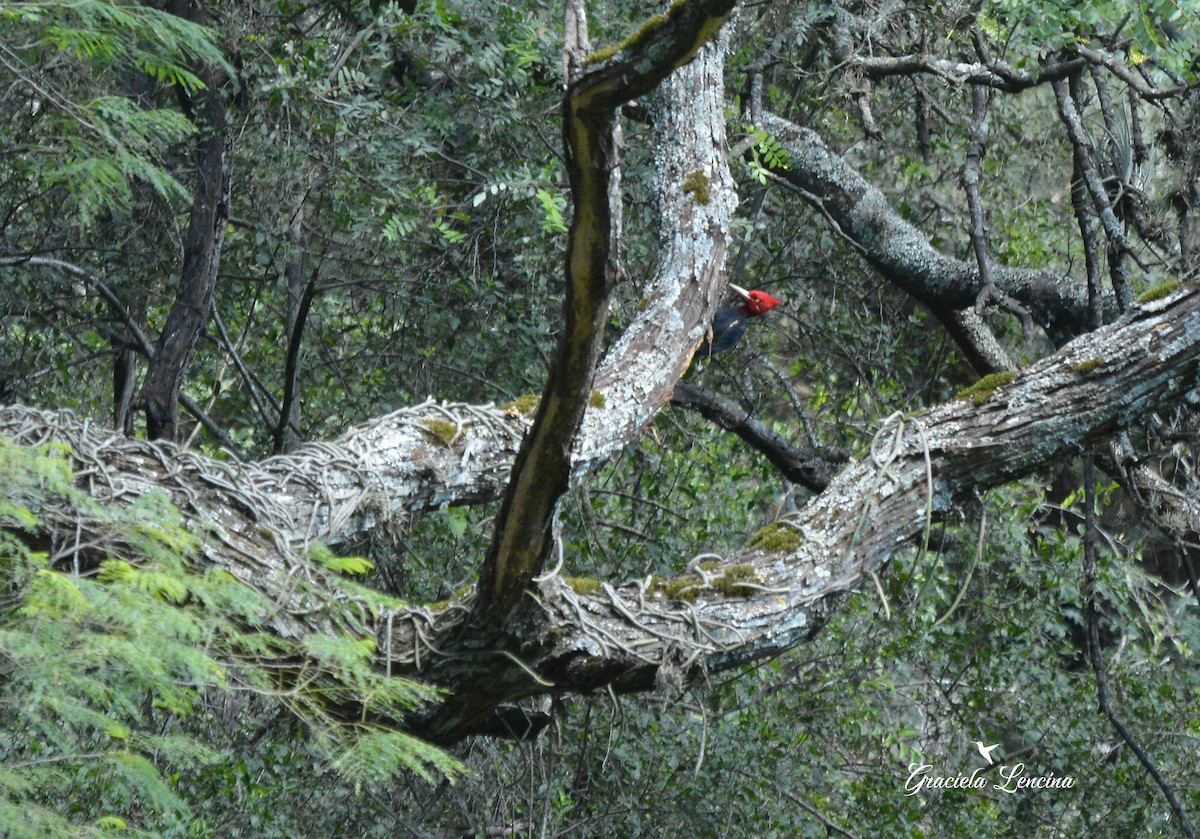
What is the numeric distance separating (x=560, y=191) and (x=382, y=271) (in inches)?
51.7

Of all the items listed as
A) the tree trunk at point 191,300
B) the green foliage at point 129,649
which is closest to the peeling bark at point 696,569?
the green foliage at point 129,649

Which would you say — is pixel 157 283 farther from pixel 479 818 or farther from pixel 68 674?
pixel 68 674

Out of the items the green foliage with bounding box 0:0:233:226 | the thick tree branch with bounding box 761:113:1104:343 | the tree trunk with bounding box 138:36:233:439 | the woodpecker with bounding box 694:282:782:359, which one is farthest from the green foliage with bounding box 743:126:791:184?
the tree trunk with bounding box 138:36:233:439

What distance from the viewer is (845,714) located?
511cm

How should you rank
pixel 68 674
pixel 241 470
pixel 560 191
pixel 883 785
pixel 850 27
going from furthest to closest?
pixel 850 27, pixel 883 785, pixel 560 191, pixel 241 470, pixel 68 674

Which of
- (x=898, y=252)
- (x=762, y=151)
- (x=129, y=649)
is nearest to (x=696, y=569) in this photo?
(x=129, y=649)

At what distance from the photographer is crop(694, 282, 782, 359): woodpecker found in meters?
4.96

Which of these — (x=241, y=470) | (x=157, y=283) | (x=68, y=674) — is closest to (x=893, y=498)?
(x=241, y=470)

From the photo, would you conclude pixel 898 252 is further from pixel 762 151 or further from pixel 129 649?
pixel 129 649
